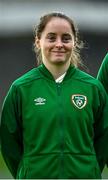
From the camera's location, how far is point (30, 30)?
1833 centimetres

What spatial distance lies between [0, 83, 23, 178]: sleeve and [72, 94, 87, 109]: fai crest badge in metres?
0.38

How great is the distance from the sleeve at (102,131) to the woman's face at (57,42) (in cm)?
38

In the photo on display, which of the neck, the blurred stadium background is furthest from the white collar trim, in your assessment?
the blurred stadium background

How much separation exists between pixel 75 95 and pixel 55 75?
20cm

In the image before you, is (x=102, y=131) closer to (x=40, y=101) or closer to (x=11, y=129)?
(x=40, y=101)

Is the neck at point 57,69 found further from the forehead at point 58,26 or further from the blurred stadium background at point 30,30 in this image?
the blurred stadium background at point 30,30

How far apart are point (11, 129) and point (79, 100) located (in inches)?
19.9

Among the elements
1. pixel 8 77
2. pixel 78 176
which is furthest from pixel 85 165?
pixel 8 77

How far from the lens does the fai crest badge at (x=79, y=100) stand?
6418 mm

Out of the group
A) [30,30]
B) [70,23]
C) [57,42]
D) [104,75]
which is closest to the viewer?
[57,42]

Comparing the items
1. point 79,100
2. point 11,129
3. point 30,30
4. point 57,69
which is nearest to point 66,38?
point 57,69

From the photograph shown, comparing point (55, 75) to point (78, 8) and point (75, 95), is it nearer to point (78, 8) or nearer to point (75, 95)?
point (75, 95)

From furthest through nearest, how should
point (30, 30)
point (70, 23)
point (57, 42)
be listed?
point (30, 30), point (70, 23), point (57, 42)

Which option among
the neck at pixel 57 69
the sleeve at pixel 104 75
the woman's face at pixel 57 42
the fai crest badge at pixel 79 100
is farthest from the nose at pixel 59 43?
the sleeve at pixel 104 75
